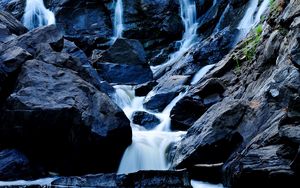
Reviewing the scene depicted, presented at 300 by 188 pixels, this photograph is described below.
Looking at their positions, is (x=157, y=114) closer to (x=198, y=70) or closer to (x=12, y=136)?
(x=198, y=70)

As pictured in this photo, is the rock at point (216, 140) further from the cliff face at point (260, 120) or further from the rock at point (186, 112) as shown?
the rock at point (186, 112)

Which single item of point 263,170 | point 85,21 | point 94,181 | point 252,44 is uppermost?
point 85,21

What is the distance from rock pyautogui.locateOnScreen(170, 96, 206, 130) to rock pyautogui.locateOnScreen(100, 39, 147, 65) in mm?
7717

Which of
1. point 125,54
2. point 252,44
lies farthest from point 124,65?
point 252,44

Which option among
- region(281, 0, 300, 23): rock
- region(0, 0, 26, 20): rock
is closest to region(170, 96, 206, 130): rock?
region(281, 0, 300, 23): rock

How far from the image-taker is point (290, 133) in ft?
23.1

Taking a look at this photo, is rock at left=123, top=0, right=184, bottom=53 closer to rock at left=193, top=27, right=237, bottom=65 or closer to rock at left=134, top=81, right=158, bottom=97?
rock at left=193, top=27, right=237, bottom=65

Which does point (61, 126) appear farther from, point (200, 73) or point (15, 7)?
point (15, 7)

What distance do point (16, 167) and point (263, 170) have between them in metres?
5.77

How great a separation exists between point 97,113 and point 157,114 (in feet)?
13.7

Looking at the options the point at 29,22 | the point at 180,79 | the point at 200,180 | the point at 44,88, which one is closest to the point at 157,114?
the point at 180,79

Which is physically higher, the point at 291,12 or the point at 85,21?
the point at 85,21

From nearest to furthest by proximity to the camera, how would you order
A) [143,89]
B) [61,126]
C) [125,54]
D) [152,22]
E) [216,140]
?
1. [216,140]
2. [61,126]
3. [143,89]
4. [125,54]
5. [152,22]

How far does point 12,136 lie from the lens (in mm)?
10516
